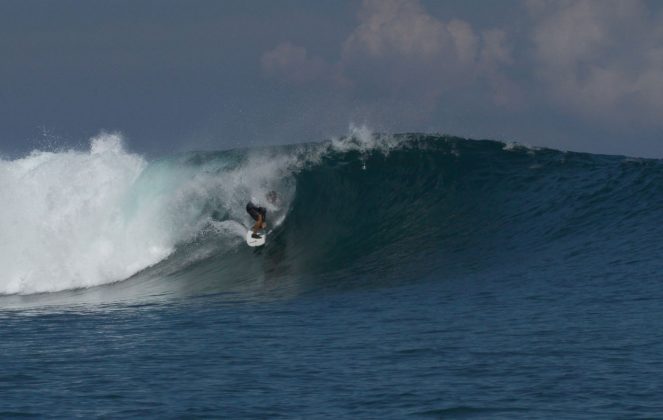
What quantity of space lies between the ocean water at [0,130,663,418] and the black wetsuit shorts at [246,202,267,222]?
521 millimetres

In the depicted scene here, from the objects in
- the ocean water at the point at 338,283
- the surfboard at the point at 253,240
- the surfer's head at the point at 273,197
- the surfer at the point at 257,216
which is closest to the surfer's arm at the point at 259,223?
the surfer at the point at 257,216

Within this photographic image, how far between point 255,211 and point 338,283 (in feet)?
16.4

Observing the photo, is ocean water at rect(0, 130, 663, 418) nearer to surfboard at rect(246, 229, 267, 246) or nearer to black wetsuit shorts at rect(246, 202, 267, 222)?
surfboard at rect(246, 229, 267, 246)

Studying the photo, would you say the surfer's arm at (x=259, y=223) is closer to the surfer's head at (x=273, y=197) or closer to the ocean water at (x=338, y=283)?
the ocean water at (x=338, y=283)

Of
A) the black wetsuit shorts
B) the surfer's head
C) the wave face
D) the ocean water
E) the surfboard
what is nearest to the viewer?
the ocean water

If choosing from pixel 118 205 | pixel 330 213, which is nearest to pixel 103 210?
pixel 118 205

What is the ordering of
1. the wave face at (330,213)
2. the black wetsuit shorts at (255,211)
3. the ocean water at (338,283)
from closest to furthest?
the ocean water at (338,283), the wave face at (330,213), the black wetsuit shorts at (255,211)

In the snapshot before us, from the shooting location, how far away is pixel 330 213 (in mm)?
23312

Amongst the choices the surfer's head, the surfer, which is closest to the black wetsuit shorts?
the surfer

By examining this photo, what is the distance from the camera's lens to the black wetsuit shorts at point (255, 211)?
856 inches

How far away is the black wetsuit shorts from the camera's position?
21.8 meters

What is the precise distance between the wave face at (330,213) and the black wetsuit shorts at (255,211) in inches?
20.6

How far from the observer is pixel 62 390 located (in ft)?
Result: 35.2

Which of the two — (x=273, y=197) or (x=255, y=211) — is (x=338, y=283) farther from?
(x=273, y=197)
